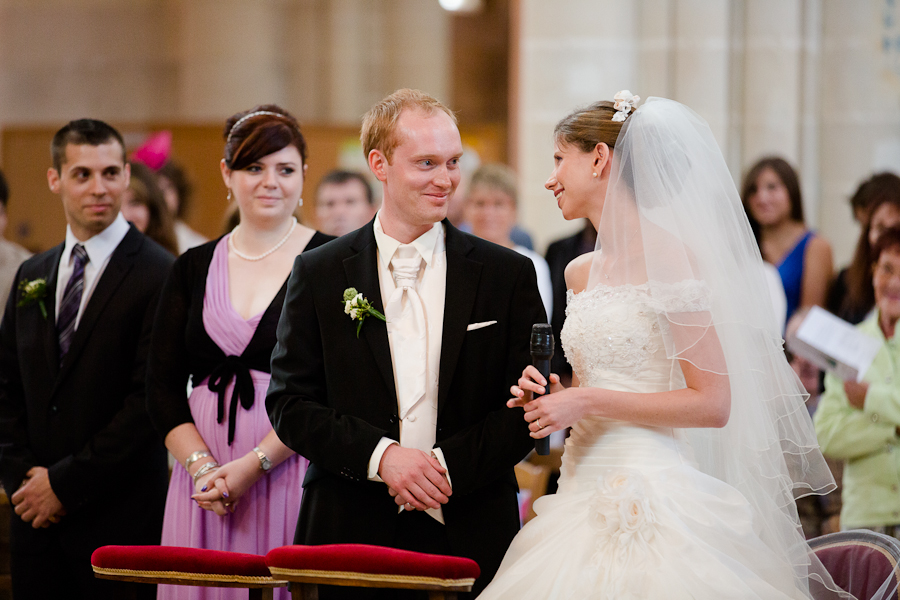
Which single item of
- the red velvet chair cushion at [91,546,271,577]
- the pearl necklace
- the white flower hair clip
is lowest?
the red velvet chair cushion at [91,546,271,577]

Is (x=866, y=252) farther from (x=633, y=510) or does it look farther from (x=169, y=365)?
(x=169, y=365)

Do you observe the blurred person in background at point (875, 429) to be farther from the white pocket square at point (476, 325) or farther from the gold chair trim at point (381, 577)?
the gold chair trim at point (381, 577)

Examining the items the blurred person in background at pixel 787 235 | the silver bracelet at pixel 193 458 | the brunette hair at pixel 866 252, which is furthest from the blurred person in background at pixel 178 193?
the brunette hair at pixel 866 252

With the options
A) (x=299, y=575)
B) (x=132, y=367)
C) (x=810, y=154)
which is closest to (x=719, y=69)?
(x=810, y=154)

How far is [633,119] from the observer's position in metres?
2.62

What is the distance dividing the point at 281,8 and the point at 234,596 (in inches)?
325

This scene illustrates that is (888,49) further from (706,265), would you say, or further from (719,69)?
(706,265)

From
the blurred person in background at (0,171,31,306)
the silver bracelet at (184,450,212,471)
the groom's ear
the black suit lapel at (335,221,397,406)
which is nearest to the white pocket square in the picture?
the black suit lapel at (335,221,397,406)

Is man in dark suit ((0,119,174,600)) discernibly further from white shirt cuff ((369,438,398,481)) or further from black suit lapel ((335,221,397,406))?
white shirt cuff ((369,438,398,481))

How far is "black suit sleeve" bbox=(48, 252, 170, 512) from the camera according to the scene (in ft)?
10.7

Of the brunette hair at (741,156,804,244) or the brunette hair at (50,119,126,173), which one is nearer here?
the brunette hair at (50,119,126,173)

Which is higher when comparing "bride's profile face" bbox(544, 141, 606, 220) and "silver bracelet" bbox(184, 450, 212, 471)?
"bride's profile face" bbox(544, 141, 606, 220)

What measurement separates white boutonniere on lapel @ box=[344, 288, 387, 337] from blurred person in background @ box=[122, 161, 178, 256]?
102 inches

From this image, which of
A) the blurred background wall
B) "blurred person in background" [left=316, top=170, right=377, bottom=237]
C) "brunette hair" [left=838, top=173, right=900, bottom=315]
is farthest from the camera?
the blurred background wall
